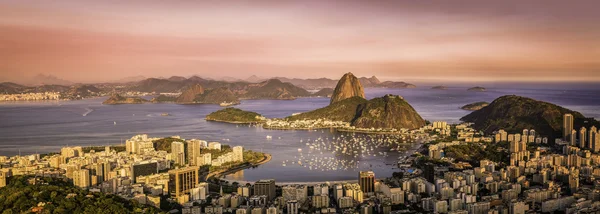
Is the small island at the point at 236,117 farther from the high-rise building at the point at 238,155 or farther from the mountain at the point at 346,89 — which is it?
the high-rise building at the point at 238,155

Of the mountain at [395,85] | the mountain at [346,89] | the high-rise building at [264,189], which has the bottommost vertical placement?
the high-rise building at [264,189]

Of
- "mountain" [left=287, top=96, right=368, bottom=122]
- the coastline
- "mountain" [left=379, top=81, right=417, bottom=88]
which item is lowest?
the coastline

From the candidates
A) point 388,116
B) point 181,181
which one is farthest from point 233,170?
point 388,116

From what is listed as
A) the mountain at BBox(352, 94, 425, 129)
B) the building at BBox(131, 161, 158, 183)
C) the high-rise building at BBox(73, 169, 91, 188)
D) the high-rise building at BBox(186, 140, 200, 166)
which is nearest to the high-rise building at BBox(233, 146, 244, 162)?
the high-rise building at BBox(186, 140, 200, 166)

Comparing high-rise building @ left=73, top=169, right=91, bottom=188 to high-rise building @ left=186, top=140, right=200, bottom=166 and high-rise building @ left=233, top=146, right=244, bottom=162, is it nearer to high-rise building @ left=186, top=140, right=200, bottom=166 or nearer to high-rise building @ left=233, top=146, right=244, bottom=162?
high-rise building @ left=186, top=140, right=200, bottom=166

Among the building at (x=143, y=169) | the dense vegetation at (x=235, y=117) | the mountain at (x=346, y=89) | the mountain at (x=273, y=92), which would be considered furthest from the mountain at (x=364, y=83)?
the building at (x=143, y=169)

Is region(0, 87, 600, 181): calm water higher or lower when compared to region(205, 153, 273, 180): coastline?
higher
